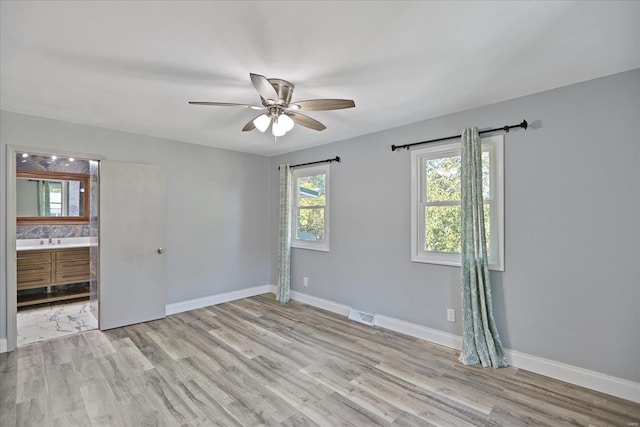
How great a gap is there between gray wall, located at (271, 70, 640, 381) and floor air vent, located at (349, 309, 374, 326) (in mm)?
469

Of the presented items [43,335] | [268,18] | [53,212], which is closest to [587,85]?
[268,18]

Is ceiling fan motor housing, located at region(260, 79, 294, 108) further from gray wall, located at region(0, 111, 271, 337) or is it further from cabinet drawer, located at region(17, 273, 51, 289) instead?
cabinet drawer, located at region(17, 273, 51, 289)

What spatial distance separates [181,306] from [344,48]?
13.5ft

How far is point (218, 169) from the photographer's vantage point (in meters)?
4.91

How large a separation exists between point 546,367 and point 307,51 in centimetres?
329

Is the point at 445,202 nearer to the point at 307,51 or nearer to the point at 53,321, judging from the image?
the point at 307,51

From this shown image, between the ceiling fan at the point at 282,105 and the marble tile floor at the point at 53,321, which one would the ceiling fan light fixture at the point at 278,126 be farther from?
the marble tile floor at the point at 53,321

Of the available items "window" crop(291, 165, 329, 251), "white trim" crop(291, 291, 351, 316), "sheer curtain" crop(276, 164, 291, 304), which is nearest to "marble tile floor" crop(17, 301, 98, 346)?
"sheer curtain" crop(276, 164, 291, 304)

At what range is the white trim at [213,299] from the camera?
14.4ft

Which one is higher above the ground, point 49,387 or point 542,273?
point 542,273

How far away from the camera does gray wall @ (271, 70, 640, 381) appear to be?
234 cm

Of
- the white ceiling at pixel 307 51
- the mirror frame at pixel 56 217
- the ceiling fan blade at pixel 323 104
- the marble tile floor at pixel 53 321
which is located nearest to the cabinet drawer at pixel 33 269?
the marble tile floor at pixel 53 321

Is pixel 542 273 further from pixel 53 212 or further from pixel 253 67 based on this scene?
pixel 53 212

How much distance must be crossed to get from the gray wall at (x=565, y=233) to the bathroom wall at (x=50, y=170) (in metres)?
5.60
